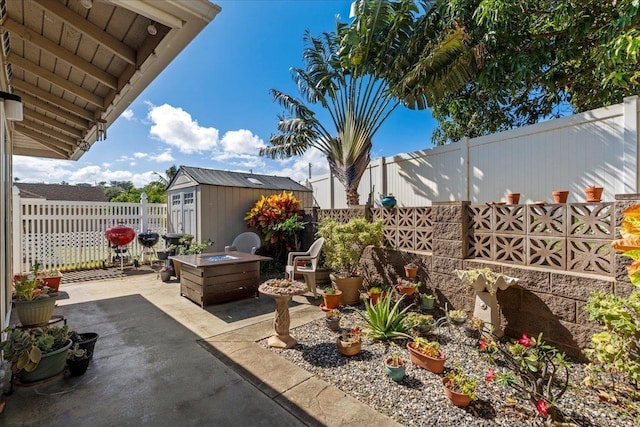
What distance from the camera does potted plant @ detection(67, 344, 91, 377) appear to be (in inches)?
101

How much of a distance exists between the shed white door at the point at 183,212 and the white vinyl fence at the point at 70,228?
0.71 m

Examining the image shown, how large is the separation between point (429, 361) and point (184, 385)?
224 centimetres

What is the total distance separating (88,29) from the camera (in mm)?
2111

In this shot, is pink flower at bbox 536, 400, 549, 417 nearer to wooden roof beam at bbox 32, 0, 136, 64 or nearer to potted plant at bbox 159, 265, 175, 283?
wooden roof beam at bbox 32, 0, 136, 64

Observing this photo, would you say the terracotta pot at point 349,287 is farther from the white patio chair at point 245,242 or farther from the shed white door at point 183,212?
the shed white door at point 183,212

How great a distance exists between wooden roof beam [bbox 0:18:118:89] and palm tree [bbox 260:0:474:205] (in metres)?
4.59

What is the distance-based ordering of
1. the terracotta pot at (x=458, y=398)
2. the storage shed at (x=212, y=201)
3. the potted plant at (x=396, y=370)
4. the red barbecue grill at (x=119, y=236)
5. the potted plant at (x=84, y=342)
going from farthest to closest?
1. the storage shed at (x=212, y=201)
2. the red barbecue grill at (x=119, y=236)
3. the potted plant at (x=84, y=342)
4. the potted plant at (x=396, y=370)
5. the terracotta pot at (x=458, y=398)

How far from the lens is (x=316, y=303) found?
188 inches

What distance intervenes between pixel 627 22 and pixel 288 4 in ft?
18.1

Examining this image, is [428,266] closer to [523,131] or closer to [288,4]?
[523,131]

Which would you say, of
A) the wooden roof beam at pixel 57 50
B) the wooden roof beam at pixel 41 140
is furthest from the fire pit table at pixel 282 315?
the wooden roof beam at pixel 41 140

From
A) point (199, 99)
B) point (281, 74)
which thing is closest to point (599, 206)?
point (281, 74)

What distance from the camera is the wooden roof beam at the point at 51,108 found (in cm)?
366

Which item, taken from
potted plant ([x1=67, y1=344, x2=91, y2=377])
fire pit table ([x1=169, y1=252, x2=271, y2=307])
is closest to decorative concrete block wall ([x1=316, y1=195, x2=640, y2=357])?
fire pit table ([x1=169, y1=252, x2=271, y2=307])
